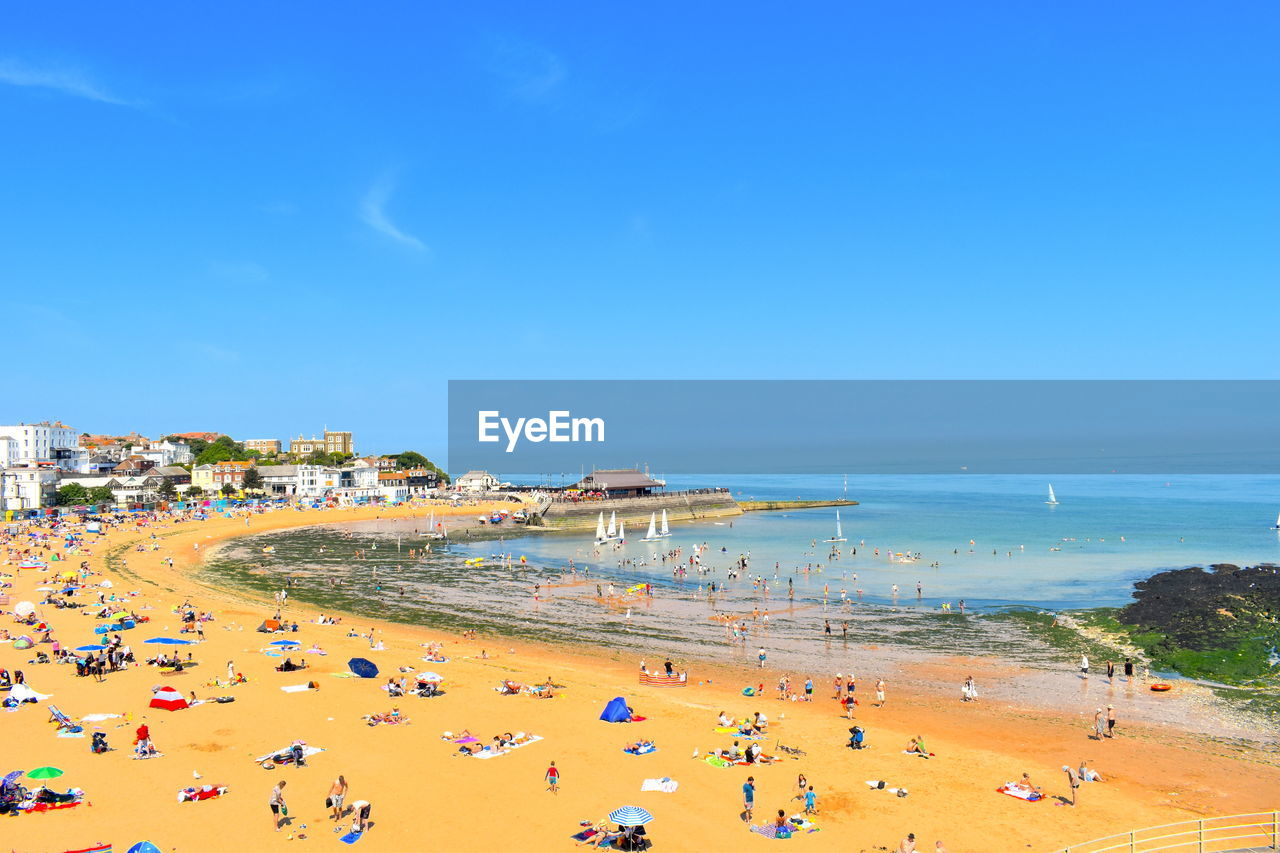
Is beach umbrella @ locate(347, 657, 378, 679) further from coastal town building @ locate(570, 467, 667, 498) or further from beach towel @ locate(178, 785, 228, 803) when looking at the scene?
coastal town building @ locate(570, 467, 667, 498)

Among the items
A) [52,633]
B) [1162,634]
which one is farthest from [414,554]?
[1162,634]

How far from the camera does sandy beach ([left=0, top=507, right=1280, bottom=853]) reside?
624 inches

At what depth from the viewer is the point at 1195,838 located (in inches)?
616

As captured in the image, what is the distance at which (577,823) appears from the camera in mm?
16234

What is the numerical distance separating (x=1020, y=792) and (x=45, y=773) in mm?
20542

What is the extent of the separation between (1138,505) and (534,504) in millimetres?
81631

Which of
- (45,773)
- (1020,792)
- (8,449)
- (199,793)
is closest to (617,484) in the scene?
(1020,792)

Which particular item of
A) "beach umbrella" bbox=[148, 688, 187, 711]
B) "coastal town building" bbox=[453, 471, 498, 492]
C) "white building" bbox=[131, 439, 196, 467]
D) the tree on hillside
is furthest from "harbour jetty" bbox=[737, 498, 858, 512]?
"white building" bbox=[131, 439, 196, 467]

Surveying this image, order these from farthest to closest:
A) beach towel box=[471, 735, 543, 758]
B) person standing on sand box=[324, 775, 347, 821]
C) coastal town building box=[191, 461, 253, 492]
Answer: coastal town building box=[191, 461, 253, 492], beach towel box=[471, 735, 543, 758], person standing on sand box=[324, 775, 347, 821]

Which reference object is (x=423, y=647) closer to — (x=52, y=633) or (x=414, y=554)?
(x=52, y=633)

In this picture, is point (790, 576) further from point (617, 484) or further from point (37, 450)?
point (37, 450)

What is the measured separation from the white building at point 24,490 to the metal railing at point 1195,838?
4176 inches

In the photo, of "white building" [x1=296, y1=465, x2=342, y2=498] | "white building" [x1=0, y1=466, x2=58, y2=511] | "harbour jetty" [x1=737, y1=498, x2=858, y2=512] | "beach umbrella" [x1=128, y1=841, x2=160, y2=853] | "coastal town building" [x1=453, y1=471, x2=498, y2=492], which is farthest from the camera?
"coastal town building" [x1=453, y1=471, x2=498, y2=492]

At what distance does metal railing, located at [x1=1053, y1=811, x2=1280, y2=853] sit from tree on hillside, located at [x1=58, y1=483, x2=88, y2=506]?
113 m
